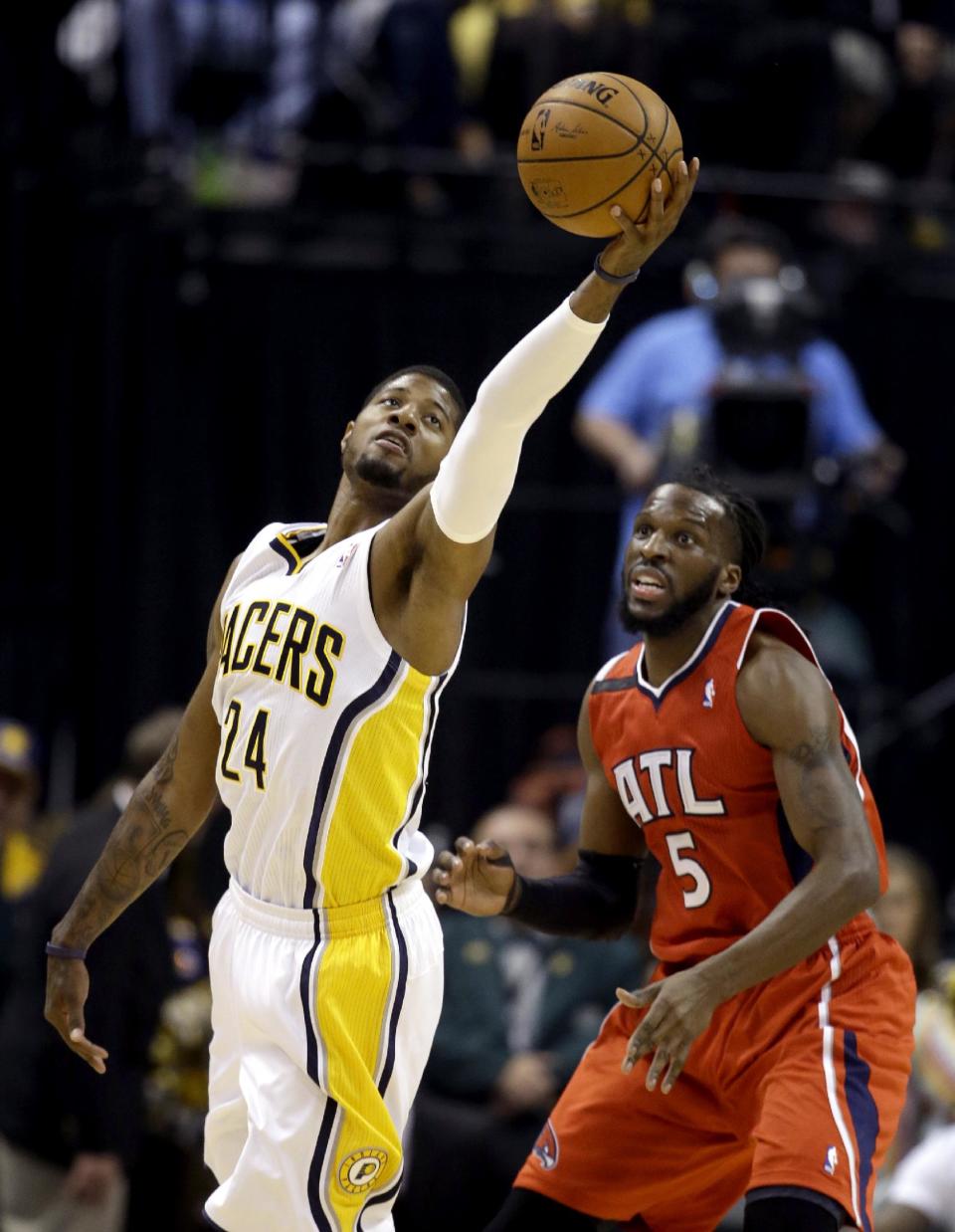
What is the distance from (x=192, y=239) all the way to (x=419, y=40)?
4.55 ft

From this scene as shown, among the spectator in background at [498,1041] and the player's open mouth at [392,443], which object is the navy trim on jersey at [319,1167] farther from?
the spectator in background at [498,1041]

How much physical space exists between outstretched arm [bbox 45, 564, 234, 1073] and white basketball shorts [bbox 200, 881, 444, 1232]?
1.26 ft

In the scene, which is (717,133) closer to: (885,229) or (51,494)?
(885,229)

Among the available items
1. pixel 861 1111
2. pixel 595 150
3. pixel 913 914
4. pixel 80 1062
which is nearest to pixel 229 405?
pixel 80 1062

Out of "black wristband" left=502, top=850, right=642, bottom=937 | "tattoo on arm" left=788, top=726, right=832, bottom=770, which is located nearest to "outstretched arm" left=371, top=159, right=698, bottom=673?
"tattoo on arm" left=788, top=726, right=832, bottom=770

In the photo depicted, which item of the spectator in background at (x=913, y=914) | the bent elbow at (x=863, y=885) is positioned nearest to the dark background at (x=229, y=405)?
the spectator in background at (x=913, y=914)

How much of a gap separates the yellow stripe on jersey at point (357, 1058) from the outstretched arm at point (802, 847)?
0.52 metres

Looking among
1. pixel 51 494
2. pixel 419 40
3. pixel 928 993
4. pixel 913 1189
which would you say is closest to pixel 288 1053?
pixel 913 1189

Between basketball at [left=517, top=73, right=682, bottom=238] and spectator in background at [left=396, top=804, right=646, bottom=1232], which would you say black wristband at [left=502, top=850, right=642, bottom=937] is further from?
spectator in background at [left=396, top=804, right=646, bottom=1232]

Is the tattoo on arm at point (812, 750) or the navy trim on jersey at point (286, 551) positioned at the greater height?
the navy trim on jersey at point (286, 551)

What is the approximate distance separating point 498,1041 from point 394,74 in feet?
14.7

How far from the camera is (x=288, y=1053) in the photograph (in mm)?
4379

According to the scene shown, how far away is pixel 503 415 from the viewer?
Result: 4.08m

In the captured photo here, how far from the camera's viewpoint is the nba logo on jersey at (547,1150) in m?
4.82
